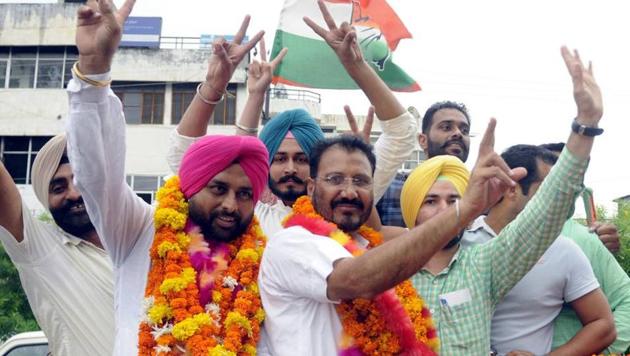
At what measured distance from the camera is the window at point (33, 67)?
77.8 feet

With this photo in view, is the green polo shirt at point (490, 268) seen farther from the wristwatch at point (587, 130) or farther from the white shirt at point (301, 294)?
the white shirt at point (301, 294)

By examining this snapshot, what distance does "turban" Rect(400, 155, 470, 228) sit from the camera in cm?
329

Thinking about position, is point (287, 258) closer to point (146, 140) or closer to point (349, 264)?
point (349, 264)

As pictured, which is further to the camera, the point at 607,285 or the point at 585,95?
the point at 607,285

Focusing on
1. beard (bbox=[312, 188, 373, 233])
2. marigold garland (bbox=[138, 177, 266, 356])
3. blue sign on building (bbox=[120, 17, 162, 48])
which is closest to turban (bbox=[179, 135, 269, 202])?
marigold garland (bbox=[138, 177, 266, 356])

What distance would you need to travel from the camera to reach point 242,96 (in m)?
23.3

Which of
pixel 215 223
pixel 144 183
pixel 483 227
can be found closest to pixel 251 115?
pixel 215 223

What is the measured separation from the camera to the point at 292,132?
3797 millimetres

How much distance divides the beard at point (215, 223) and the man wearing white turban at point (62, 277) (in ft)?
2.29

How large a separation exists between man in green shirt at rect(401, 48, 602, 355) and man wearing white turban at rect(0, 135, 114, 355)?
1.55 meters

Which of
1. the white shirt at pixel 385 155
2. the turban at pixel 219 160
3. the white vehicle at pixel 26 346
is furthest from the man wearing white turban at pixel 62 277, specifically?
the white vehicle at pixel 26 346

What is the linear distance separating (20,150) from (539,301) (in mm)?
23382

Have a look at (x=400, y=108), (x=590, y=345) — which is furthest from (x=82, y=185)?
(x=590, y=345)

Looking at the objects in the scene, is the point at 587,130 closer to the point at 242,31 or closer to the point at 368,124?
the point at 368,124
